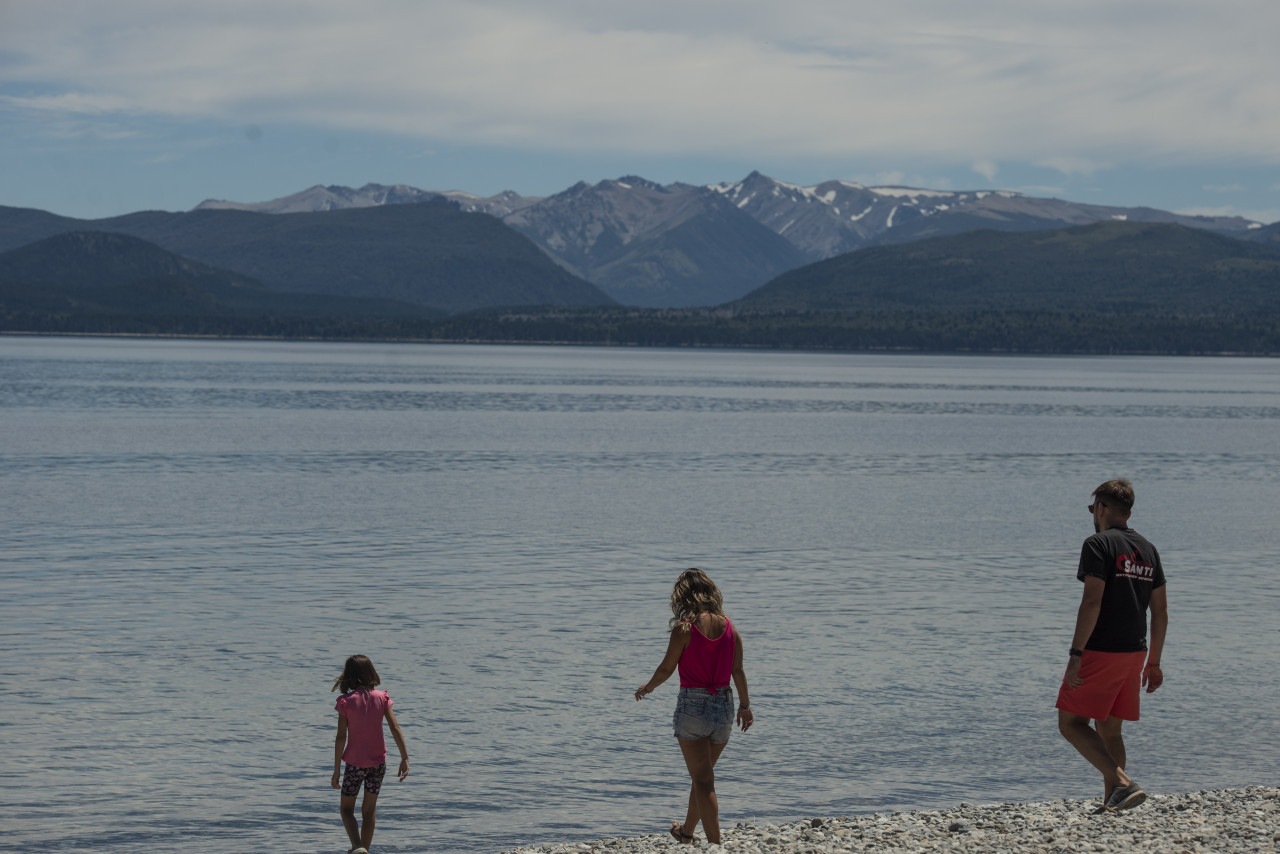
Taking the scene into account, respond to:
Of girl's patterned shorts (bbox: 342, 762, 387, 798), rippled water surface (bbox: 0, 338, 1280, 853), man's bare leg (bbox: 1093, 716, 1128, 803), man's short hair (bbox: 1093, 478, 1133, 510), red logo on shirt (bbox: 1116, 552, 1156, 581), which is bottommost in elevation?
rippled water surface (bbox: 0, 338, 1280, 853)

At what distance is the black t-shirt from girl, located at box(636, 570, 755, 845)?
11.1 ft

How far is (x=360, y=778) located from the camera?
13312mm

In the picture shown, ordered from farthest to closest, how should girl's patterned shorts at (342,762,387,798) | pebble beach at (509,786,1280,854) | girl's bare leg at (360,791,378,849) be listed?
1. girl's bare leg at (360,791,378,849)
2. pebble beach at (509,786,1280,854)
3. girl's patterned shorts at (342,762,387,798)

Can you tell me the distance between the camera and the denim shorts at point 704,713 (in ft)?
41.8

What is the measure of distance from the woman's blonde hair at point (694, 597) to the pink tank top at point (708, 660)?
198 millimetres

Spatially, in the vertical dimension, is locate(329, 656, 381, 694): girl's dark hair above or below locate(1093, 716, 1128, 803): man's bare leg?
above

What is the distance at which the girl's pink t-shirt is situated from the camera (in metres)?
13.0

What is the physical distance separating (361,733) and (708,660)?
11.2ft

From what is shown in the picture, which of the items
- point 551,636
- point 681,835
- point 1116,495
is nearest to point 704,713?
point 681,835

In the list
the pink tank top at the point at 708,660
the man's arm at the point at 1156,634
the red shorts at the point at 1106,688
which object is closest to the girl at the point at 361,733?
the pink tank top at the point at 708,660

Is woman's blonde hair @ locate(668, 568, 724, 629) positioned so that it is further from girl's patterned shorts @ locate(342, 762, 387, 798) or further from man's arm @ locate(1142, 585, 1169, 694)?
man's arm @ locate(1142, 585, 1169, 694)

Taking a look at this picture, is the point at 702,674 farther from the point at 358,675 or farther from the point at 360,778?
the point at 360,778

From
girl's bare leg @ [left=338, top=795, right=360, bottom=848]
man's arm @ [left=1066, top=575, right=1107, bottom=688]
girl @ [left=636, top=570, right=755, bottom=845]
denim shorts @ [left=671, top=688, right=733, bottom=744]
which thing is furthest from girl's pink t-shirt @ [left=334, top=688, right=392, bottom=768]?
man's arm @ [left=1066, top=575, right=1107, bottom=688]

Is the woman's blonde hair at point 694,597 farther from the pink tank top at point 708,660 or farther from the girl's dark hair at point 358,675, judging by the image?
the girl's dark hair at point 358,675
